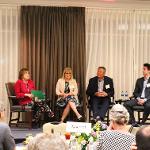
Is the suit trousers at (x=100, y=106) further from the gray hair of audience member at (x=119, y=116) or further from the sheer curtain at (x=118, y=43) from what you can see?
the gray hair of audience member at (x=119, y=116)

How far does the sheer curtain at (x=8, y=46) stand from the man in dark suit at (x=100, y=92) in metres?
1.85

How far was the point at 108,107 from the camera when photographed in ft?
27.6

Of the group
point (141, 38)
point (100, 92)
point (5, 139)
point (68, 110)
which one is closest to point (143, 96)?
point (100, 92)

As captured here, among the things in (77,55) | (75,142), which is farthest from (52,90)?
(75,142)

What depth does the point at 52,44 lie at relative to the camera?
8984mm

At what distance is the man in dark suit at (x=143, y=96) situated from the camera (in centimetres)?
793

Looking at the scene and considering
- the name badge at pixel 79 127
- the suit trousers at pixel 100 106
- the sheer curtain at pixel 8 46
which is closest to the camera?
the name badge at pixel 79 127

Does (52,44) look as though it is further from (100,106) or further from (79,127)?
(79,127)

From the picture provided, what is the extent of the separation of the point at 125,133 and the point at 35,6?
6.15m

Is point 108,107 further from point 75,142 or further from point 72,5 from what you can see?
point 75,142

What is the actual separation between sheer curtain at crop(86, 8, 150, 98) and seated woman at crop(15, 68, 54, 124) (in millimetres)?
1525

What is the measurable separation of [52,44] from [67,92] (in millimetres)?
1211

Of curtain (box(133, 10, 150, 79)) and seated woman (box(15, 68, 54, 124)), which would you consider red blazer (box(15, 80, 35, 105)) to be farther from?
curtain (box(133, 10, 150, 79))

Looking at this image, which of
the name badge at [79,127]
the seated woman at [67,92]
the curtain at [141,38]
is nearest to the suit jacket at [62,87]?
the seated woman at [67,92]
